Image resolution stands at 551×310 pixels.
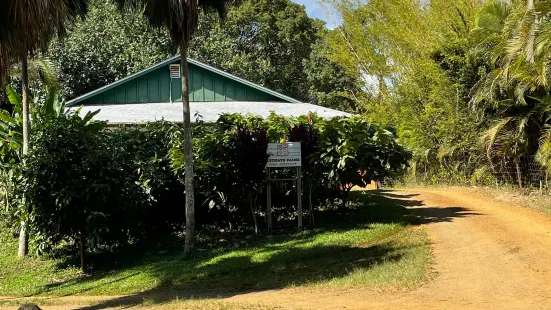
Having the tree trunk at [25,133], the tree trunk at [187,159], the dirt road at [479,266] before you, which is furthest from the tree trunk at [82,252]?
the dirt road at [479,266]

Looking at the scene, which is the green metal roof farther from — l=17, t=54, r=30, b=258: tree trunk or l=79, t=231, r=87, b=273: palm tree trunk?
l=79, t=231, r=87, b=273: palm tree trunk

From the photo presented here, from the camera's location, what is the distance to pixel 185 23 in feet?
40.2

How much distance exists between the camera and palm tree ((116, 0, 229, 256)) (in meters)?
11.9

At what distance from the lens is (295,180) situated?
46.5 ft

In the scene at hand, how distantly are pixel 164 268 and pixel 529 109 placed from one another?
1077cm

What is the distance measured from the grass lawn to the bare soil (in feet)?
Result: 1.29

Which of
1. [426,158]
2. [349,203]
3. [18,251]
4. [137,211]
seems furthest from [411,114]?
[18,251]

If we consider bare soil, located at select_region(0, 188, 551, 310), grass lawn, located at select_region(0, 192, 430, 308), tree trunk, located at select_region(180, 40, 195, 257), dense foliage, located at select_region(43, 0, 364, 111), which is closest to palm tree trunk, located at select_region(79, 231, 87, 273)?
grass lawn, located at select_region(0, 192, 430, 308)

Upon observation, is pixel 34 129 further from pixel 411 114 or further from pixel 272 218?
pixel 411 114

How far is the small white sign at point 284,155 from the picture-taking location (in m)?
13.5

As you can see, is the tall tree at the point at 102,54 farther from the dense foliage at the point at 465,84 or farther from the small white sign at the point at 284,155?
the small white sign at the point at 284,155

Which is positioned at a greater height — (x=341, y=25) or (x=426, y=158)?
(x=341, y=25)

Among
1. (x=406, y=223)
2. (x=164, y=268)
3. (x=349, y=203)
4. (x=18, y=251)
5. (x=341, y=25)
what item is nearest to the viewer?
(x=164, y=268)

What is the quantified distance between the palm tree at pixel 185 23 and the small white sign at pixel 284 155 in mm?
1906
